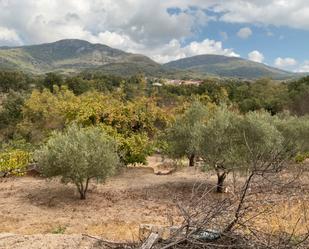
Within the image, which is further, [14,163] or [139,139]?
[139,139]

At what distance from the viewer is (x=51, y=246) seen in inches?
291

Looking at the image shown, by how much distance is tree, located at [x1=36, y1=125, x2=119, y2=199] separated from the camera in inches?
640

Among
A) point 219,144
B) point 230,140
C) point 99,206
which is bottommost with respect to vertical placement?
point 99,206

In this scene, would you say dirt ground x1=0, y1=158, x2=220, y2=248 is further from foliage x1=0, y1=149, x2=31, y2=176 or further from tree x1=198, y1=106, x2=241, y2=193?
tree x1=198, y1=106, x2=241, y2=193

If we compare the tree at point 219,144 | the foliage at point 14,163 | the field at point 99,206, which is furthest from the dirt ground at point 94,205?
the tree at point 219,144

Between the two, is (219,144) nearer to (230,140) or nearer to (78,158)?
(230,140)

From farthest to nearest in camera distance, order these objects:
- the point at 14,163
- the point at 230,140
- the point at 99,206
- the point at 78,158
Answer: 1. the point at 14,163
2. the point at 230,140
3. the point at 99,206
4. the point at 78,158

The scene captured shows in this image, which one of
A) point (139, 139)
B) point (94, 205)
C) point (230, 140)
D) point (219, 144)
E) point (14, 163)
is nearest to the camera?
point (94, 205)

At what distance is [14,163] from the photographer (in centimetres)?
2134

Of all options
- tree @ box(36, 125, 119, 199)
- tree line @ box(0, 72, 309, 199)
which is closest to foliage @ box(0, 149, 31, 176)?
tree line @ box(0, 72, 309, 199)

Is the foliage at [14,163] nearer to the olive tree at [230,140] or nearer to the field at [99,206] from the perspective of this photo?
the field at [99,206]

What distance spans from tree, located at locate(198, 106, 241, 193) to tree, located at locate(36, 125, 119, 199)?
13.3 ft

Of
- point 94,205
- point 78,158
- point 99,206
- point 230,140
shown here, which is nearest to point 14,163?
point 78,158

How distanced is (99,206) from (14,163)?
23.5 ft
